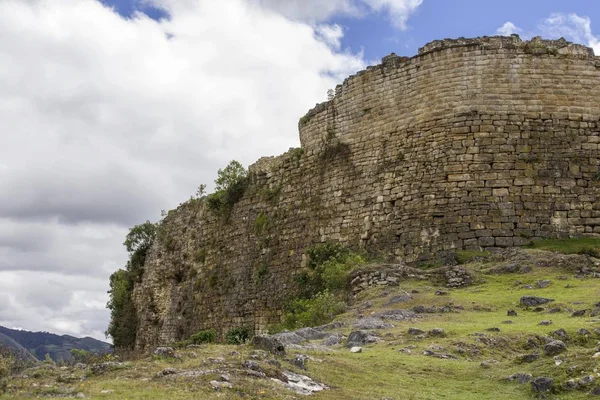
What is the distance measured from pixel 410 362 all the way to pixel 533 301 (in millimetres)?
5030

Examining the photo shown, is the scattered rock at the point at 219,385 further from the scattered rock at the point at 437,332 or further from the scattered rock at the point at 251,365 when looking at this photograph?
the scattered rock at the point at 437,332

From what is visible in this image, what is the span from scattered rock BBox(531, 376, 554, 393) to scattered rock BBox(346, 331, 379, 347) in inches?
132

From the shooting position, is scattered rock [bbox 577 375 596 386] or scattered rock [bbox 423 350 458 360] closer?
scattered rock [bbox 577 375 596 386]

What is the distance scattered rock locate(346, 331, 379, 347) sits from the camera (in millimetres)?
11508

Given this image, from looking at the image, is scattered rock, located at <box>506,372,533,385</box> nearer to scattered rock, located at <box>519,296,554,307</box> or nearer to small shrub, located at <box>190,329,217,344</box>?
scattered rock, located at <box>519,296,554,307</box>

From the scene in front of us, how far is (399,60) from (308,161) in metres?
4.72

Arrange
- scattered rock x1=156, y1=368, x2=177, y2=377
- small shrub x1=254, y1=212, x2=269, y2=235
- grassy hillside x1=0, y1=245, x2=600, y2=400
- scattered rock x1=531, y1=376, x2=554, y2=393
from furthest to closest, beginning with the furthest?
small shrub x1=254, y1=212, x2=269, y2=235 < scattered rock x1=531, y1=376, x2=554, y2=393 < scattered rock x1=156, y1=368, x2=177, y2=377 < grassy hillside x1=0, y1=245, x2=600, y2=400

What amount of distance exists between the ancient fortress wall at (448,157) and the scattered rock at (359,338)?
770 centimetres

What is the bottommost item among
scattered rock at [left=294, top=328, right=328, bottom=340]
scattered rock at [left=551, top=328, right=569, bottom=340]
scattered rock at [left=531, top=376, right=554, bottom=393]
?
scattered rock at [left=531, top=376, right=554, bottom=393]

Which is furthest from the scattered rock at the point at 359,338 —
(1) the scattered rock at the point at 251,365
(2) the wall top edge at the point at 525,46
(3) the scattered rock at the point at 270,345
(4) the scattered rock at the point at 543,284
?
(2) the wall top edge at the point at 525,46

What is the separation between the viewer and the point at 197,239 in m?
30.4

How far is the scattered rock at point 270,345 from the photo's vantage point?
9473 millimetres

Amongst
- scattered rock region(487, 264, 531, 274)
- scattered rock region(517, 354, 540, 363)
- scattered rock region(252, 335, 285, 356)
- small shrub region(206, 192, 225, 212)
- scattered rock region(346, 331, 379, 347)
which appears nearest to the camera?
scattered rock region(252, 335, 285, 356)

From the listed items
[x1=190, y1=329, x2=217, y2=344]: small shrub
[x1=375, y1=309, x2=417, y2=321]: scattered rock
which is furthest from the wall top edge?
[x1=190, y1=329, x2=217, y2=344]: small shrub
